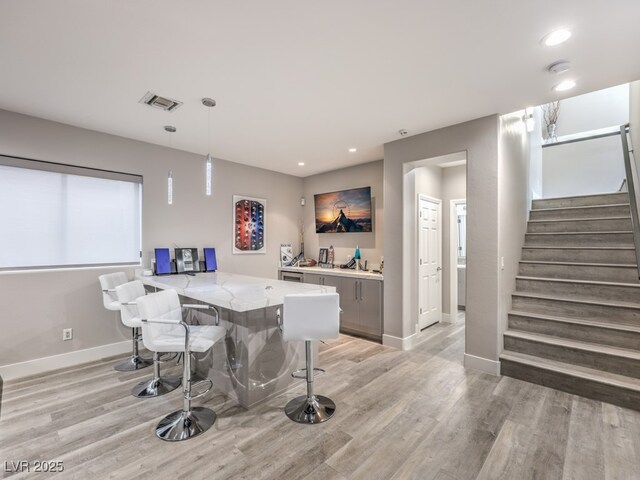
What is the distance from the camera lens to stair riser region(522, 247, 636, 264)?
356cm

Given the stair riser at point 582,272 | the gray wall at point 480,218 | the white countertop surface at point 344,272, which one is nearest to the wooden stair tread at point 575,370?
the gray wall at point 480,218

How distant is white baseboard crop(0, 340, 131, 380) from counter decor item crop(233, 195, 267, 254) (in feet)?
6.85

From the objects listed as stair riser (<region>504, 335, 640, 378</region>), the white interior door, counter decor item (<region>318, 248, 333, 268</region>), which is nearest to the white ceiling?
the white interior door

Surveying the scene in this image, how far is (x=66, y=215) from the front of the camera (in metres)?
3.53

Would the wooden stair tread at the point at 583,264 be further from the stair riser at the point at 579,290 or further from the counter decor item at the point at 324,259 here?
the counter decor item at the point at 324,259

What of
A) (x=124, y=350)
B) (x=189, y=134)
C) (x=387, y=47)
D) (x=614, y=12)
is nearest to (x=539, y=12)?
(x=614, y=12)

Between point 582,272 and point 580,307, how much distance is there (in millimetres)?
572

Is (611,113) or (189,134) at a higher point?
(611,113)

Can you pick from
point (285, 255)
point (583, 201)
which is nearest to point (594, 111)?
point (583, 201)

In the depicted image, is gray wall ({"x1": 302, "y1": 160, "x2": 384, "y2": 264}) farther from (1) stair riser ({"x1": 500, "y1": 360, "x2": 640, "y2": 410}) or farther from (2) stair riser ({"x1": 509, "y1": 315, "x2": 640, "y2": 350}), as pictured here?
(1) stair riser ({"x1": 500, "y1": 360, "x2": 640, "y2": 410})

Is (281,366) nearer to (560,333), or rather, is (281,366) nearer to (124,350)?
(124,350)

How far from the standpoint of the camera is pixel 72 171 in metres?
3.50

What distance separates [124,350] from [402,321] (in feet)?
11.9

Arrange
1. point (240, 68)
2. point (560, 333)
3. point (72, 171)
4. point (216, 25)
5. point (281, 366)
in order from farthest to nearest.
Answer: point (72, 171), point (560, 333), point (281, 366), point (240, 68), point (216, 25)
